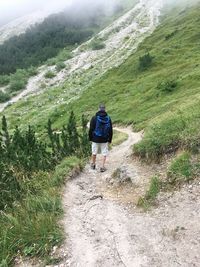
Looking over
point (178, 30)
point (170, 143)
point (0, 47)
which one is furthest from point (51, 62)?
point (170, 143)

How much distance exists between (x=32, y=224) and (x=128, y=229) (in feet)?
8.90

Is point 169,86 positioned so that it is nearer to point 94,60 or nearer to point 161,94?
point 161,94

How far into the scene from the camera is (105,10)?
189 m

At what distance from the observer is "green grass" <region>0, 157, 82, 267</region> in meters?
12.6

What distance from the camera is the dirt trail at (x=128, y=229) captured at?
11.8m

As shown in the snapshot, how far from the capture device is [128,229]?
13.2 m

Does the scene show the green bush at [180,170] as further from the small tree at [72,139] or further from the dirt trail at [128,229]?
the small tree at [72,139]

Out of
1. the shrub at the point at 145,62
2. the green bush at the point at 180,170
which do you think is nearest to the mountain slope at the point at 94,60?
the shrub at the point at 145,62

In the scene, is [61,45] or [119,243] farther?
[61,45]

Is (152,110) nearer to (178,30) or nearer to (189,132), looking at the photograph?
(189,132)

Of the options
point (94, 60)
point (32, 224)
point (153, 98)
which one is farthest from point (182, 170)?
point (94, 60)

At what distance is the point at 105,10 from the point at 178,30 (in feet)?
357

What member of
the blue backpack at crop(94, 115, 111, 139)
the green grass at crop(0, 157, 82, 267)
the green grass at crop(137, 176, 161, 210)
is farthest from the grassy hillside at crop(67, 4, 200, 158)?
the green grass at crop(0, 157, 82, 267)

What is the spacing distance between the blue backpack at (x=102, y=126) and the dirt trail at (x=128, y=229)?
304 cm
